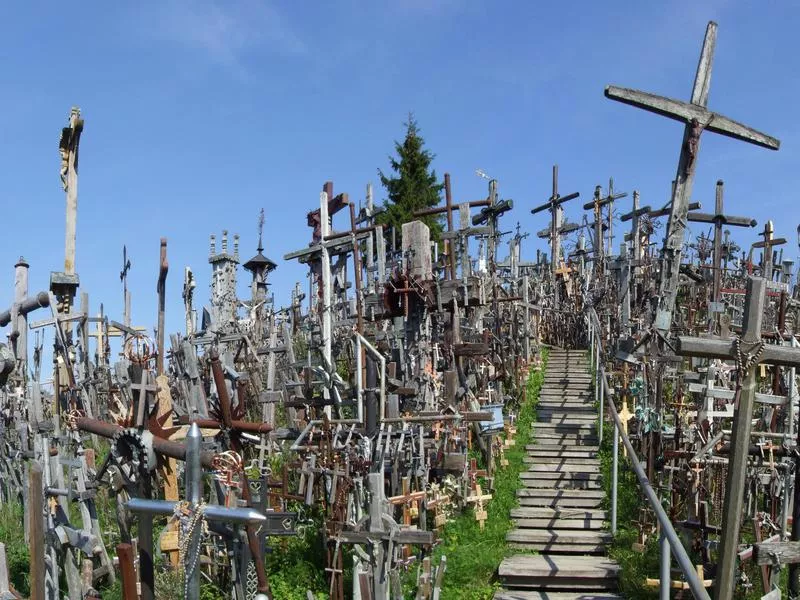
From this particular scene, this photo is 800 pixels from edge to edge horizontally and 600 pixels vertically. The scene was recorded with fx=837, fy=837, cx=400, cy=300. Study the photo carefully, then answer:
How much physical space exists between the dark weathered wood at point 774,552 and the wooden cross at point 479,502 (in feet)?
19.0

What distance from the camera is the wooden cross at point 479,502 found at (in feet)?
40.2

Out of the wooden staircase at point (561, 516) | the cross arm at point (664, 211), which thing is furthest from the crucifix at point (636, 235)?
the wooden staircase at point (561, 516)

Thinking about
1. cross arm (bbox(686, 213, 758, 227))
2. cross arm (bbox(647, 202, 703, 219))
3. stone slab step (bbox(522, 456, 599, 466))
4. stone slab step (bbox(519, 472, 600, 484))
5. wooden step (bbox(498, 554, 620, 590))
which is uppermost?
cross arm (bbox(647, 202, 703, 219))

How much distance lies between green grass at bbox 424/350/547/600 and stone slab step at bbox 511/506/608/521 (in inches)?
8.3

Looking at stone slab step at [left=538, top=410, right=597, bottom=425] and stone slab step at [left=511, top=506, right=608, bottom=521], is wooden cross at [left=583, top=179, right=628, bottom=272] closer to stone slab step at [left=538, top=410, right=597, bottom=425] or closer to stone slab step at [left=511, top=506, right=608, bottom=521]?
stone slab step at [left=538, top=410, right=597, bottom=425]

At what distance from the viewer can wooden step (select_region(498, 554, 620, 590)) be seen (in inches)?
412

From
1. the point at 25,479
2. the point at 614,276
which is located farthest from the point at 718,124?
the point at 614,276

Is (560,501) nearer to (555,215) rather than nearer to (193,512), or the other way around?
(193,512)

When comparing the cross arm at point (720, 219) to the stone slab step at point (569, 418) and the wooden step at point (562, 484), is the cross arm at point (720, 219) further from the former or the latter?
the wooden step at point (562, 484)

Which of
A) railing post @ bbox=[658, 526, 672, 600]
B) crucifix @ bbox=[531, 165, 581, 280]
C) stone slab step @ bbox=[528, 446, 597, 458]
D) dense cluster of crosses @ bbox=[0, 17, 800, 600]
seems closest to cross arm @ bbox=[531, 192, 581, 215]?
crucifix @ bbox=[531, 165, 581, 280]

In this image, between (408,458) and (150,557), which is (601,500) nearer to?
(408,458)

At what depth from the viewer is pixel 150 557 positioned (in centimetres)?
520

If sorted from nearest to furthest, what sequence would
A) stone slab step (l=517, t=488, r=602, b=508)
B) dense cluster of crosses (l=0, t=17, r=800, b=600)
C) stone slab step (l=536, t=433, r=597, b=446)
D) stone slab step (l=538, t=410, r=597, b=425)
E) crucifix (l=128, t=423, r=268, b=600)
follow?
crucifix (l=128, t=423, r=268, b=600)
dense cluster of crosses (l=0, t=17, r=800, b=600)
stone slab step (l=517, t=488, r=602, b=508)
stone slab step (l=536, t=433, r=597, b=446)
stone slab step (l=538, t=410, r=597, b=425)

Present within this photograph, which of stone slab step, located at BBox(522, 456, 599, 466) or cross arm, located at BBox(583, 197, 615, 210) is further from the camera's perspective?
cross arm, located at BBox(583, 197, 615, 210)
